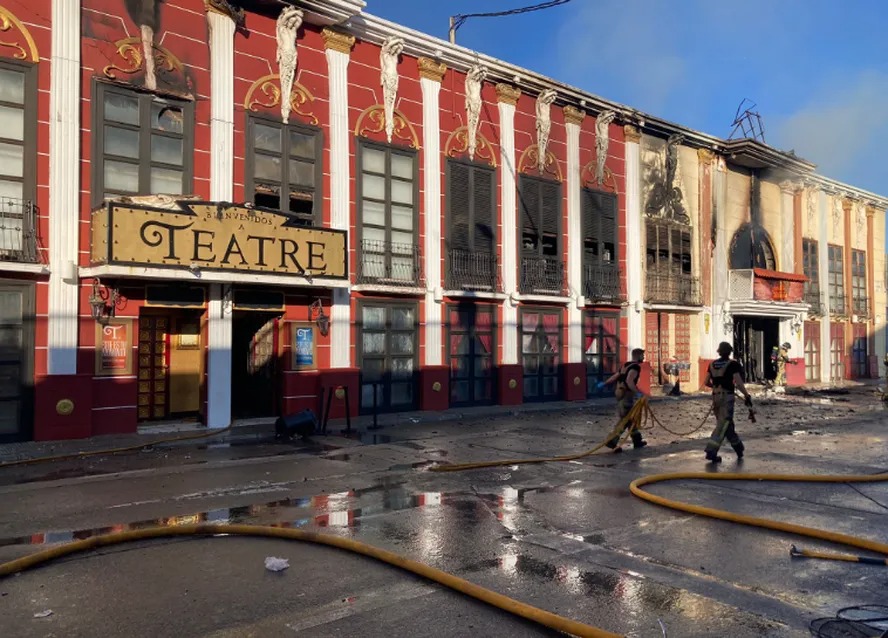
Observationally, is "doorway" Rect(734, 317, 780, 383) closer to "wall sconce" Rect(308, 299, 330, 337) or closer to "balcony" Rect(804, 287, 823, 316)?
"balcony" Rect(804, 287, 823, 316)

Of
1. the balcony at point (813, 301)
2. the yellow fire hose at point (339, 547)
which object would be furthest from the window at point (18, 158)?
the balcony at point (813, 301)

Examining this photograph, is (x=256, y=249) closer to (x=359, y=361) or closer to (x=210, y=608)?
(x=359, y=361)

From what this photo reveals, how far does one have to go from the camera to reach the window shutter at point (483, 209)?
20906mm

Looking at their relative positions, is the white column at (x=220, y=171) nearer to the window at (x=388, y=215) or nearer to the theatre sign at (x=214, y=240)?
the theatre sign at (x=214, y=240)

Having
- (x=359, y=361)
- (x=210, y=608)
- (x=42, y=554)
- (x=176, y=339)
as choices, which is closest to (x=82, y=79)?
(x=176, y=339)

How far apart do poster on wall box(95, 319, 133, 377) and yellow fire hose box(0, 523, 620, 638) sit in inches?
339

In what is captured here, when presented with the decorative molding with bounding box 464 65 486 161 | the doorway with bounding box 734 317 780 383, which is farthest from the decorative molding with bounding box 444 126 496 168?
the doorway with bounding box 734 317 780 383

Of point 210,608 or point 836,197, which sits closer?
point 210,608

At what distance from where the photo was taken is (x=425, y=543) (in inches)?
267

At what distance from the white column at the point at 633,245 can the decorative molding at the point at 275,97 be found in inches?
476

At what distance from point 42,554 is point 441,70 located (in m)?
16.9

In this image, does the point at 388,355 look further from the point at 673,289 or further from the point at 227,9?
the point at 673,289

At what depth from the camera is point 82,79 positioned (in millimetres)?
14328

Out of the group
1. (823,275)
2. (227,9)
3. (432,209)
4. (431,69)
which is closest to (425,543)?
(227,9)
